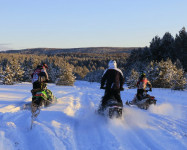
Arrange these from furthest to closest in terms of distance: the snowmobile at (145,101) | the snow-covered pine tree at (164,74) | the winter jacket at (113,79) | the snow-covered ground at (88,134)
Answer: the snow-covered pine tree at (164,74) < the snowmobile at (145,101) < the winter jacket at (113,79) < the snow-covered ground at (88,134)

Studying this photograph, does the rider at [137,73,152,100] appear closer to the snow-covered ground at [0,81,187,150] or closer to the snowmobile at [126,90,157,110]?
the snowmobile at [126,90,157,110]

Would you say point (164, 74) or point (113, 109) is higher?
point (113, 109)

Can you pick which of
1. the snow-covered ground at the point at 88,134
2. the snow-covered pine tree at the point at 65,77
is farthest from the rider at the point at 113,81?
the snow-covered pine tree at the point at 65,77

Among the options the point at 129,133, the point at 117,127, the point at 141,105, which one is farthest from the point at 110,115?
the point at 141,105

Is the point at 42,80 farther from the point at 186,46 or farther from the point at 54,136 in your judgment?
the point at 186,46

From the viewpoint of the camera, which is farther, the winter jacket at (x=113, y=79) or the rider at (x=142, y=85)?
the rider at (x=142, y=85)

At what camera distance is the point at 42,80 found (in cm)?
949

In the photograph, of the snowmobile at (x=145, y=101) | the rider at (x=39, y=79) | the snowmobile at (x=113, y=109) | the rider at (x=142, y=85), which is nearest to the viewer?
the snowmobile at (x=113, y=109)

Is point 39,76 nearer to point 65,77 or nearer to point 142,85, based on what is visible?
point 142,85

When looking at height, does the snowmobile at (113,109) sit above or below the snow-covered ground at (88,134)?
above

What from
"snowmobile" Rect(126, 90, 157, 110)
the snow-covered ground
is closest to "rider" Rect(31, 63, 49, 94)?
the snow-covered ground

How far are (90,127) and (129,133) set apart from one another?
128cm

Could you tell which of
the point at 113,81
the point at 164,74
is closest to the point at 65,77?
the point at 164,74

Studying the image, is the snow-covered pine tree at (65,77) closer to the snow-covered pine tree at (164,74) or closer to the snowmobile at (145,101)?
the snow-covered pine tree at (164,74)
